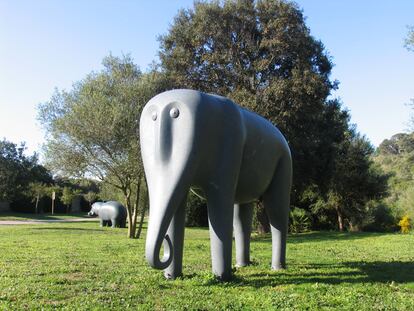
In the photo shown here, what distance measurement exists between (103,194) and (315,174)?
26694 millimetres

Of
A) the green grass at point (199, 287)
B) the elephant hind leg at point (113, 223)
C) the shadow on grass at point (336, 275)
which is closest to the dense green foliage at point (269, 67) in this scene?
the shadow on grass at point (336, 275)

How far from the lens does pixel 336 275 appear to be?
333 inches

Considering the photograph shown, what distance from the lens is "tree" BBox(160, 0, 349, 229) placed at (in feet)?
70.6

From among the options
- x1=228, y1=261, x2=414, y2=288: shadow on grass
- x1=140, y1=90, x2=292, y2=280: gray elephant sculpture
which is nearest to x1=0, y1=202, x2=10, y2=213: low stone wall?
x1=228, y1=261, x2=414, y2=288: shadow on grass

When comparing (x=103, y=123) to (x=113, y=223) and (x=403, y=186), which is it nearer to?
(x=113, y=223)

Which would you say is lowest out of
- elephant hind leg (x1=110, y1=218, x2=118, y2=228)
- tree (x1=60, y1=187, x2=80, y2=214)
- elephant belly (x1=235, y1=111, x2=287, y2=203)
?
elephant hind leg (x1=110, y1=218, x2=118, y2=228)

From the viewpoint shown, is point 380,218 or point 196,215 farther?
point 196,215

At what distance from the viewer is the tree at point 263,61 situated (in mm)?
Result: 21531

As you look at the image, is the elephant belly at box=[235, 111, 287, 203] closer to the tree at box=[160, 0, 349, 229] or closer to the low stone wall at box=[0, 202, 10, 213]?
the tree at box=[160, 0, 349, 229]

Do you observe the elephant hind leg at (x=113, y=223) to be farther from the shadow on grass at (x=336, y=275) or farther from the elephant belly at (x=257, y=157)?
the elephant belly at (x=257, y=157)

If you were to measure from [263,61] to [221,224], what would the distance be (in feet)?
52.9

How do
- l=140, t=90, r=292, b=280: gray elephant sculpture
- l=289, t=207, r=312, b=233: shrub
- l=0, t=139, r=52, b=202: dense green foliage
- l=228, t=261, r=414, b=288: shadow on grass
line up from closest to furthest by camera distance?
l=140, t=90, r=292, b=280: gray elephant sculpture
l=228, t=261, r=414, b=288: shadow on grass
l=289, t=207, r=312, b=233: shrub
l=0, t=139, r=52, b=202: dense green foliage

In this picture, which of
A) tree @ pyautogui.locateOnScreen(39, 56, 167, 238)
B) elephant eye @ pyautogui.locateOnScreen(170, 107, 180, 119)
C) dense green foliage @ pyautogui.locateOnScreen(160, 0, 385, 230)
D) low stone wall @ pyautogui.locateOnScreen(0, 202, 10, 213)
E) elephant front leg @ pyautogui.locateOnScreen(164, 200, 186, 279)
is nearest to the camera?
elephant eye @ pyautogui.locateOnScreen(170, 107, 180, 119)

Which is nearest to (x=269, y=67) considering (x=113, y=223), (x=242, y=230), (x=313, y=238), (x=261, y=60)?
(x=261, y=60)
